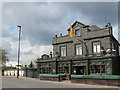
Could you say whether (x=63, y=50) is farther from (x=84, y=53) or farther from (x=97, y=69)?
(x=97, y=69)

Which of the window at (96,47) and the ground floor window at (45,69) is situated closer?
the window at (96,47)

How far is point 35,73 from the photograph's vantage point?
3750 cm

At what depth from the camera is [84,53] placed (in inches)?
1288

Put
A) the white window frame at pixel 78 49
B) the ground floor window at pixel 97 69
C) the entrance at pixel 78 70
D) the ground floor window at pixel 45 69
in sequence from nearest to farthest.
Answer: the ground floor window at pixel 97 69 → the entrance at pixel 78 70 → the white window frame at pixel 78 49 → the ground floor window at pixel 45 69

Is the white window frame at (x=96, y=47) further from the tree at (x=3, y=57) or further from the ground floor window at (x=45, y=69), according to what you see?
the tree at (x=3, y=57)

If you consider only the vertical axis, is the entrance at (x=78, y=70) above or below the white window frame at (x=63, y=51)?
below

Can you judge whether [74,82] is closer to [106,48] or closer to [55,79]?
[55,79]

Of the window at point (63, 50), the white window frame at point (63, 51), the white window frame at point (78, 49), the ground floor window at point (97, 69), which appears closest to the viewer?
the ground floor window at point (97, 69)

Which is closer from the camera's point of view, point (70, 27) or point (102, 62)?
point (102, 62)

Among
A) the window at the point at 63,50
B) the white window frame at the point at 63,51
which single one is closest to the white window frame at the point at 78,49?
the white window frame at the point at 63,51

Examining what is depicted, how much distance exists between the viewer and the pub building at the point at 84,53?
2786 centimetres

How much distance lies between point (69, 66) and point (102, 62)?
6.82m

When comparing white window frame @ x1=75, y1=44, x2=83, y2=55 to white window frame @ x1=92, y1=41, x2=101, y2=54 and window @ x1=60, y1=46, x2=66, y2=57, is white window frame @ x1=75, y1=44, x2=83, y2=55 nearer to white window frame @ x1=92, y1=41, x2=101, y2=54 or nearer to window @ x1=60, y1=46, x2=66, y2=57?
white window frame @ x1=92, y1=41, x2=101, y2=54

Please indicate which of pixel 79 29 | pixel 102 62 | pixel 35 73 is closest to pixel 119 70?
pixel 102 62
